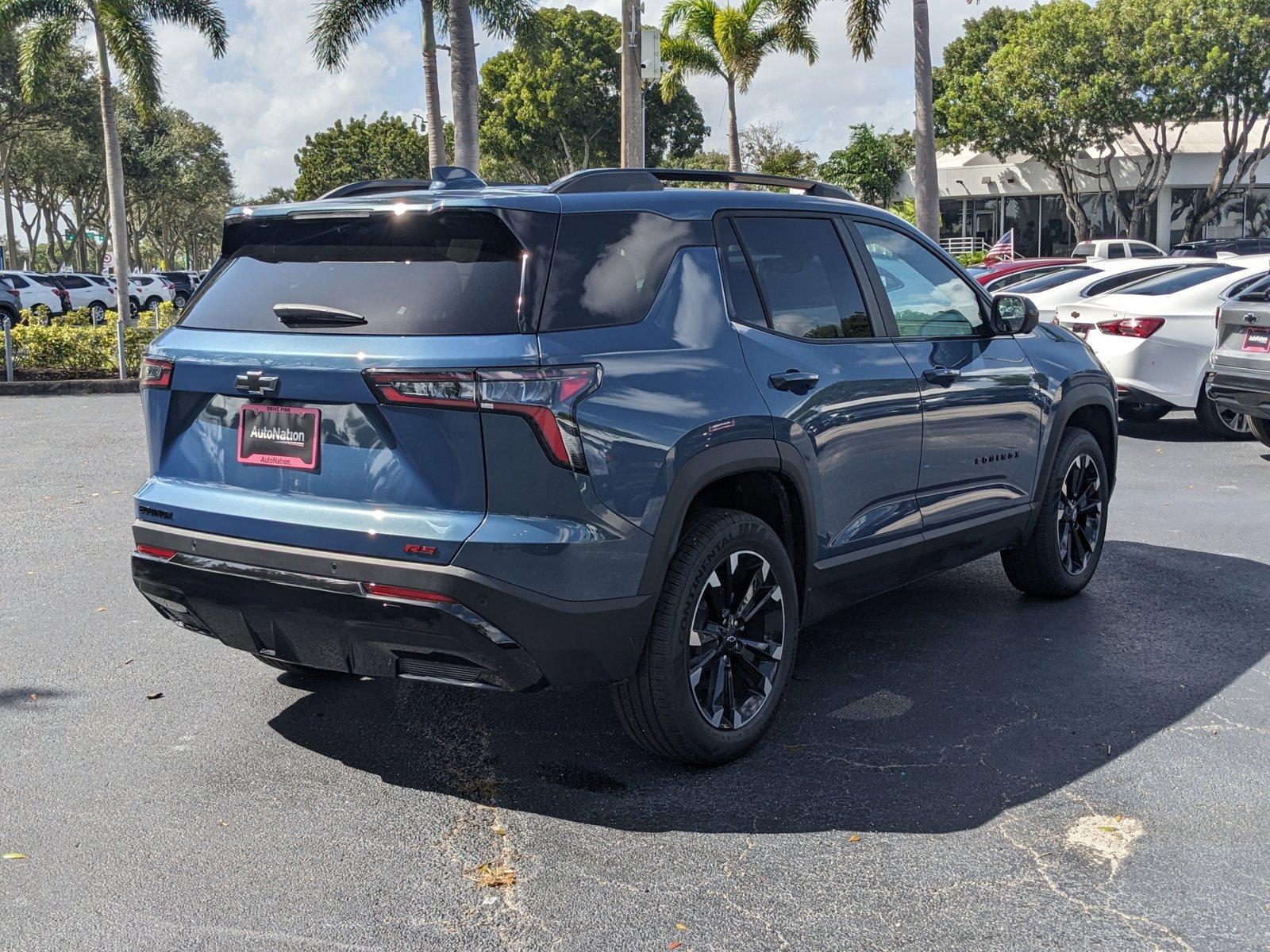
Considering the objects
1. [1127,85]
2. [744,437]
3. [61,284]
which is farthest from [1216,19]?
[744,437]

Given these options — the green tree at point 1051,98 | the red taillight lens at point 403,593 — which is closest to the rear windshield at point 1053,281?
the red taillight lens at point 403,593

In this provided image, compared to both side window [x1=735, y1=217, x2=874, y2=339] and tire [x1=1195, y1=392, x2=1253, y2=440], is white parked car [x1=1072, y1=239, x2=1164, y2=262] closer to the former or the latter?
tire [x1=1195, y1=392, x2=1253, y2=440]

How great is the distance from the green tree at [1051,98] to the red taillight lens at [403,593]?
42607mm

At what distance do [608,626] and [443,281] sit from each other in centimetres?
110

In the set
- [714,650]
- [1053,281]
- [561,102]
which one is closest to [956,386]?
[714,650]

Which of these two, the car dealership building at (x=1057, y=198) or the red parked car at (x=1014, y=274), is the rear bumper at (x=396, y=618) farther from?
the car dealership building at (x=1057, y=198)

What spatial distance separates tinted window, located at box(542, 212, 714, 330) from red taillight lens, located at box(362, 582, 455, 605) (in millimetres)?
799

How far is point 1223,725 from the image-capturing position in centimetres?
464

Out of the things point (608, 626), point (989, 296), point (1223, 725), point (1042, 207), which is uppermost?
point (1042, 207)

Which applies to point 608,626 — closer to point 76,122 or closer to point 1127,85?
point 1127,85

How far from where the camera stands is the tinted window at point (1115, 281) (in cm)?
1402

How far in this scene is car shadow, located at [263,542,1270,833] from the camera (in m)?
4.01

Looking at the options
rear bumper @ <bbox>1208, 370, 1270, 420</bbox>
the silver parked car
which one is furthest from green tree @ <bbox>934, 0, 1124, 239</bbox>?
rear bumper @ <bbox>1208, 370, 1270, 420</bbox>

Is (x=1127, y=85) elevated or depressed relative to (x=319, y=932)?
elevated
